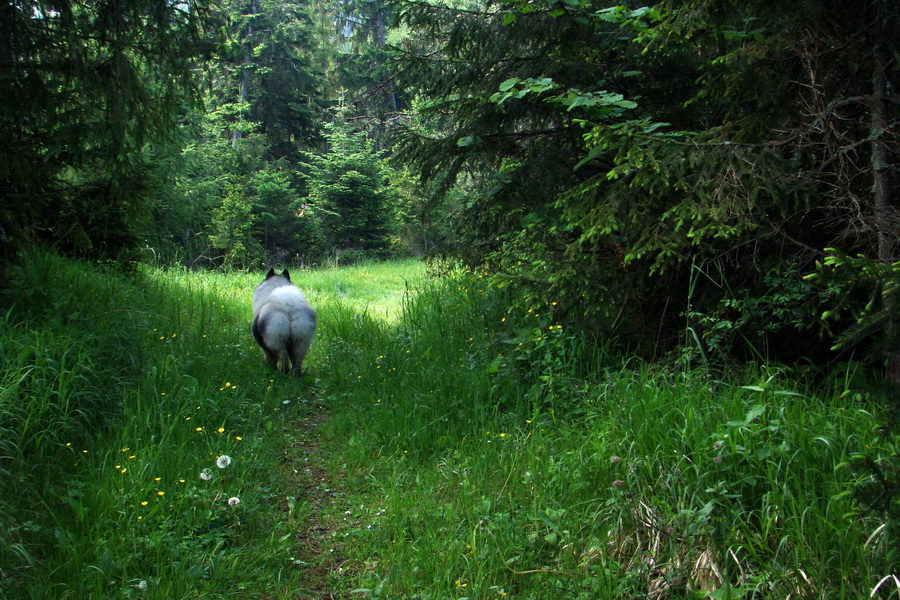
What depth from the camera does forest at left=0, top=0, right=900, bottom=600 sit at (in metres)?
3.02

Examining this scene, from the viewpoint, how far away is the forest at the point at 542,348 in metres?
3.02

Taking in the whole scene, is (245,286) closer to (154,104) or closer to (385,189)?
(154,104)

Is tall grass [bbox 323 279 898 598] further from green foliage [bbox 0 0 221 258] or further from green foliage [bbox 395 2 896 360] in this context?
green foliage [bbox 0 0 221 258]

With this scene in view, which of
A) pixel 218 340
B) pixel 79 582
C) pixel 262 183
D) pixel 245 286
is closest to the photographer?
pixel 79 582

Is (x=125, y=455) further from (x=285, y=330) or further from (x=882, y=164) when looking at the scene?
(x=882, y=164)

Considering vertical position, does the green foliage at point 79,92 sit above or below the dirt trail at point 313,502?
above

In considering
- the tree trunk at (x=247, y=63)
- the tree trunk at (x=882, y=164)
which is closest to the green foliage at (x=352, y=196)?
the tree trunk at (x=247, y=63)

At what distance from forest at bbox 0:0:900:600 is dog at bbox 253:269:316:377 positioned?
39 centimetres

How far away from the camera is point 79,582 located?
3.04 m

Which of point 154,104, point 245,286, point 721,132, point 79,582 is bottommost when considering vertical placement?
point 245,286

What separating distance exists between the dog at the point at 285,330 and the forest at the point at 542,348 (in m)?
0.39

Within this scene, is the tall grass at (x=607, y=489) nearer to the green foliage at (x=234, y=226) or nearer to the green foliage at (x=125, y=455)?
the green foliage at (x=125, y=455)

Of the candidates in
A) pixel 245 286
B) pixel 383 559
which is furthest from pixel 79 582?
pixel 245 286

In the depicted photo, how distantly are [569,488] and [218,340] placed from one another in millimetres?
5493
